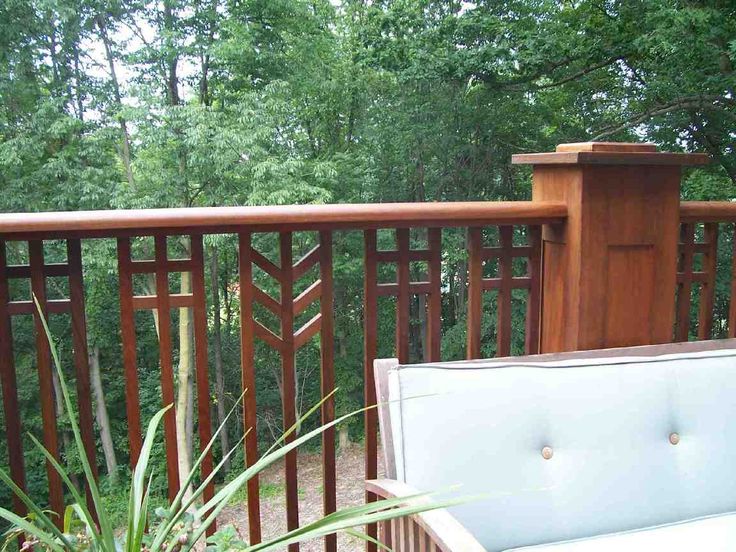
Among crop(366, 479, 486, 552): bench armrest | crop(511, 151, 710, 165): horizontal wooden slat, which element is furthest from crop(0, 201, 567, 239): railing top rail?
crop(366, 479, 486, 552): bench armrest

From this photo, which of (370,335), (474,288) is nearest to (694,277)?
(474,288)

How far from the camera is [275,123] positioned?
367 inches

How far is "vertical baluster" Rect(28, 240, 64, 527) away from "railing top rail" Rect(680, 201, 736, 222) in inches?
59.9

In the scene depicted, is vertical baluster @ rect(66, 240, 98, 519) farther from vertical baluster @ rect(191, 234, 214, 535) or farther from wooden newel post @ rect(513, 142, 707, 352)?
wooden newel post @ rect(513, 142, 707, 352)

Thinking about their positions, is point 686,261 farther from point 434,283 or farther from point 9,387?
point 9,387

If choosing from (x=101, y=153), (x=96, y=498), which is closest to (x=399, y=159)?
(x=101, y=153)

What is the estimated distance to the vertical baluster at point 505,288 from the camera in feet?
5.34

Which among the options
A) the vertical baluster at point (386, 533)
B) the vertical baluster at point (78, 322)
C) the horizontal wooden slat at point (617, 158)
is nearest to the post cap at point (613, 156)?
the horizontal wooden slat at point (617, 158)

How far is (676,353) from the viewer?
→ 149 cm

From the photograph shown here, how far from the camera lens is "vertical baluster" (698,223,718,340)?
70.2 inches

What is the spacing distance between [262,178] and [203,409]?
773 centimetres

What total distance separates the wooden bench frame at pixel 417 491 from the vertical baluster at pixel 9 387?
764mm

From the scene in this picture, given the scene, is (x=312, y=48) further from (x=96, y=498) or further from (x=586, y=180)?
(x=96, y=498)

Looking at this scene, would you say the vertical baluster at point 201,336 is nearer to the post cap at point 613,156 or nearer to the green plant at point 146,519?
the green plant at point 146,519
